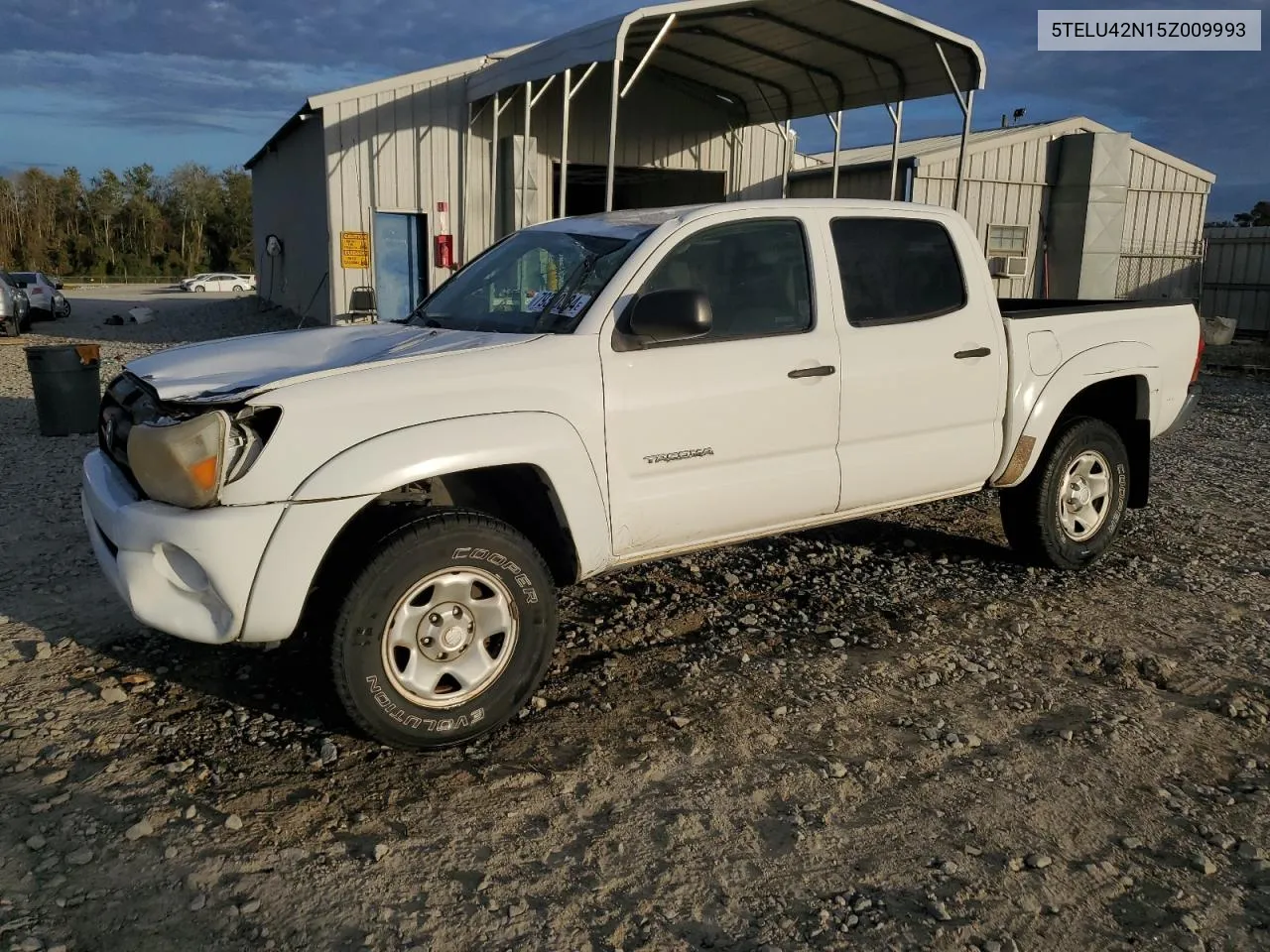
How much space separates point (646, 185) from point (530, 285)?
17.6m

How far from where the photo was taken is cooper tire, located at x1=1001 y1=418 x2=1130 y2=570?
5.48m

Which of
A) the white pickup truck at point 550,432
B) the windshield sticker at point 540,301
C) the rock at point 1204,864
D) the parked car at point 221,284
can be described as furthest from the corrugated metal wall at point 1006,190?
the parked car at point 221,284

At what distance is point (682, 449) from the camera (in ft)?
13.2

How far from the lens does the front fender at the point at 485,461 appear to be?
330 cm

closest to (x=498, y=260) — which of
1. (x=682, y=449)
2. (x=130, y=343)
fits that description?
(x=682, y=449)

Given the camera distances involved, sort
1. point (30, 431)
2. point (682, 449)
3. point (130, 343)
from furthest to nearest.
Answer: point (130, 343), point (30, 431), point (682, 449)

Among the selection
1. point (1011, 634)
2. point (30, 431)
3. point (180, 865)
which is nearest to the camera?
point (180, 865)

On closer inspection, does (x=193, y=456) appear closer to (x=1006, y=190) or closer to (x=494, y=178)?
(x=494, y=178)

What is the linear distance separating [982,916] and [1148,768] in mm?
1203

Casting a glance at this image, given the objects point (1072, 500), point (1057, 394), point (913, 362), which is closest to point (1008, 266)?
point (1072, 500)

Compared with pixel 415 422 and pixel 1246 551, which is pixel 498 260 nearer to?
pixel 415 422

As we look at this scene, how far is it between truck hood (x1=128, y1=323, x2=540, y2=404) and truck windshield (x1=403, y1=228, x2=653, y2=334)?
Answer: 170mm

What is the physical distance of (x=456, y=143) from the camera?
16.0 m

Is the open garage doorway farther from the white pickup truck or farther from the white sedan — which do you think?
the white sedan
